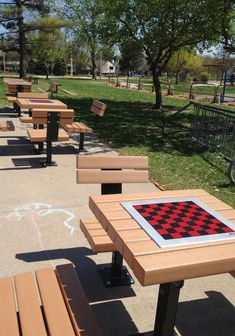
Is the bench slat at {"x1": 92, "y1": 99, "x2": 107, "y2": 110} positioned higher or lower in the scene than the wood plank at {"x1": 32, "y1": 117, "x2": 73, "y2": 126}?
higher

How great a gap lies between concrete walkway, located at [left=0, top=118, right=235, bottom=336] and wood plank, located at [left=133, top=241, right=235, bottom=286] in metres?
1.09

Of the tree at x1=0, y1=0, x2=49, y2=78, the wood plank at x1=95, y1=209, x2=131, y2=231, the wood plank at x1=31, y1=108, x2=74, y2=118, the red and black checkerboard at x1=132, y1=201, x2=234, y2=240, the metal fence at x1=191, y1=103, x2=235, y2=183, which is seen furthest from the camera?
the tree at x1=0, y1=0, x2=49, y2=78

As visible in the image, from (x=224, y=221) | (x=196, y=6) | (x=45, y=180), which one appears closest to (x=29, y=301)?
(x=224, y=221)

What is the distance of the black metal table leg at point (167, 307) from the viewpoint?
2518mm

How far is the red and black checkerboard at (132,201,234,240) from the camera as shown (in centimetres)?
251

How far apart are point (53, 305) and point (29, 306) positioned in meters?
0.15

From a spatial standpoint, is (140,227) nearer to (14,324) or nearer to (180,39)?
(14,324)

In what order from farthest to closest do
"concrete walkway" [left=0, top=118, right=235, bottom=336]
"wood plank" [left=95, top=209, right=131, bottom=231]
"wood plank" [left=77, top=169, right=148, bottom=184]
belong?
"wood plank" [left=77, top=169, right=148, bottom=184], "concrete walkway" [left=0, top=118, right=235, bottom=336], "wood plank" [left=95, top=209, right=131, bottom=231]

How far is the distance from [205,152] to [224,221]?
21.5 feet

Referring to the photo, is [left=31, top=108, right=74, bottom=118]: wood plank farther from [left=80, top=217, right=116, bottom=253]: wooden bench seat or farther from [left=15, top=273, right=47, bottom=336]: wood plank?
[left=15, top=273, right=47, bottom=336]: wood plank

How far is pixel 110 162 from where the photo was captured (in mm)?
3826

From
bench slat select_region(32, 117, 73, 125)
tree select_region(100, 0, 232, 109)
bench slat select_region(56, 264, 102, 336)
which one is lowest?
bench slat select_region(56, 264, 102, 336)

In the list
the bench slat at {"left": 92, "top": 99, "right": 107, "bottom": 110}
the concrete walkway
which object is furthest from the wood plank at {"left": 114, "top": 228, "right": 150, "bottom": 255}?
the bench slat at {"left": 92, "top": 99, "right": 107, "bottom": 110}

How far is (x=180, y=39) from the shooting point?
605 inches
